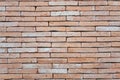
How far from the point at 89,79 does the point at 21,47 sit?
760 millimetres

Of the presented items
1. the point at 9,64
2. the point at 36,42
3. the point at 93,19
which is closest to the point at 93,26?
the point at 93,19

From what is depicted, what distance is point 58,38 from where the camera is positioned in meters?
2.71

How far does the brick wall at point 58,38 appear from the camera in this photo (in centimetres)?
271

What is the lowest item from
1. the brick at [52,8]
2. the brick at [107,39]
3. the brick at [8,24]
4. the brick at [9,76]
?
the brick at [9,76]

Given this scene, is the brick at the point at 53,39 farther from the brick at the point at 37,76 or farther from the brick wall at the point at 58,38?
the brick at the point at 37,76

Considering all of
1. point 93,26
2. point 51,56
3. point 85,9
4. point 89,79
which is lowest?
point 89,79

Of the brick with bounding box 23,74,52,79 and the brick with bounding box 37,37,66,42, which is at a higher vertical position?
the brick with bounding box 37,37,66,42

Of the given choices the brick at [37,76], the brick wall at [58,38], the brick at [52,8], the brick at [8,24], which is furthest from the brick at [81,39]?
the brick at [8,24]

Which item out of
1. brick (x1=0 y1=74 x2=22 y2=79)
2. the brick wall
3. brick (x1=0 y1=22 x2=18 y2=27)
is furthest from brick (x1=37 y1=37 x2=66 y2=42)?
brick (x1=0 y1=74 x2=22 y2=79)

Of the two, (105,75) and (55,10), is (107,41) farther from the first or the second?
(55,10)

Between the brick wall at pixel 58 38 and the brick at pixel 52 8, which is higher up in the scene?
the brick at pixel 52 8

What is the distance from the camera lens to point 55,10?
Result: 2705 mm

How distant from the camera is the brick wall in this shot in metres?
2.71

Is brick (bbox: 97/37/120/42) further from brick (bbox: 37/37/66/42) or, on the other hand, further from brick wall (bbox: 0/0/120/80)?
brick (bbox: 37/37/66/42)
